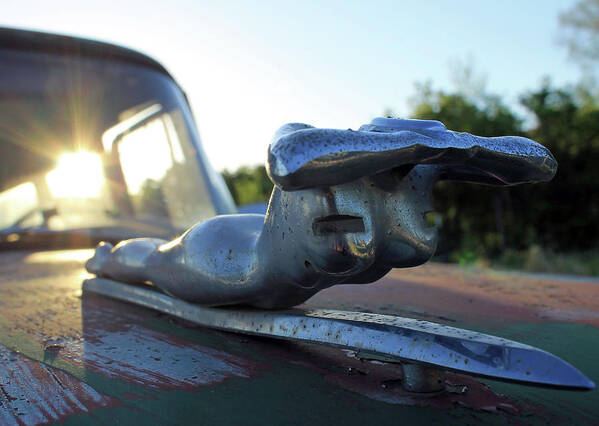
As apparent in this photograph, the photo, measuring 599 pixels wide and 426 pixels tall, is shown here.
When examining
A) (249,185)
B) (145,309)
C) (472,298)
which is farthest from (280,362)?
(249,185)

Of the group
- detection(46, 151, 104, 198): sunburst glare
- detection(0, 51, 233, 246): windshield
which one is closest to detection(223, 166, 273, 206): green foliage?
detection(0, 51, 233, 246): windshield

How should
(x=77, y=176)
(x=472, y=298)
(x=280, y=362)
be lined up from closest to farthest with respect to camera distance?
1. (x=280, y=362)
2. (x=472, y=298)
3. (x=77, y=176)

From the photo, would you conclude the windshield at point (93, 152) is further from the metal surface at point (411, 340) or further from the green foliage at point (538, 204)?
the green foliage at point (538, 204)

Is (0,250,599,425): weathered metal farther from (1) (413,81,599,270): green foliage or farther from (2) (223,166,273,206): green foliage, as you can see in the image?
(2) (223,166,273,206): green foliage

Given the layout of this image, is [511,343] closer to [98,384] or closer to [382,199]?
[382,199]

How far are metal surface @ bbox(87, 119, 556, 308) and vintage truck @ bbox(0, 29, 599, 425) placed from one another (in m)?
0.14

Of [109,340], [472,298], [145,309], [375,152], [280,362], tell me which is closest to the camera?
[375,152]

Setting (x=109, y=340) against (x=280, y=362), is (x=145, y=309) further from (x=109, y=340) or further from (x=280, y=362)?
(x=280, y=362)

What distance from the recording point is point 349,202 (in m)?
0.65

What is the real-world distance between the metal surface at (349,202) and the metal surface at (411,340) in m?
0.04

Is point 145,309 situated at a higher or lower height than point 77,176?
lower

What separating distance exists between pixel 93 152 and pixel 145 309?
4.81ft

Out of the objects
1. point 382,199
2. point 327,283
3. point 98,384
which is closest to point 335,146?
point 382,199

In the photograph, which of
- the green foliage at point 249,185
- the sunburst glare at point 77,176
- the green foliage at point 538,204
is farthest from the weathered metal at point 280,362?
the green foliage at point 249,185
